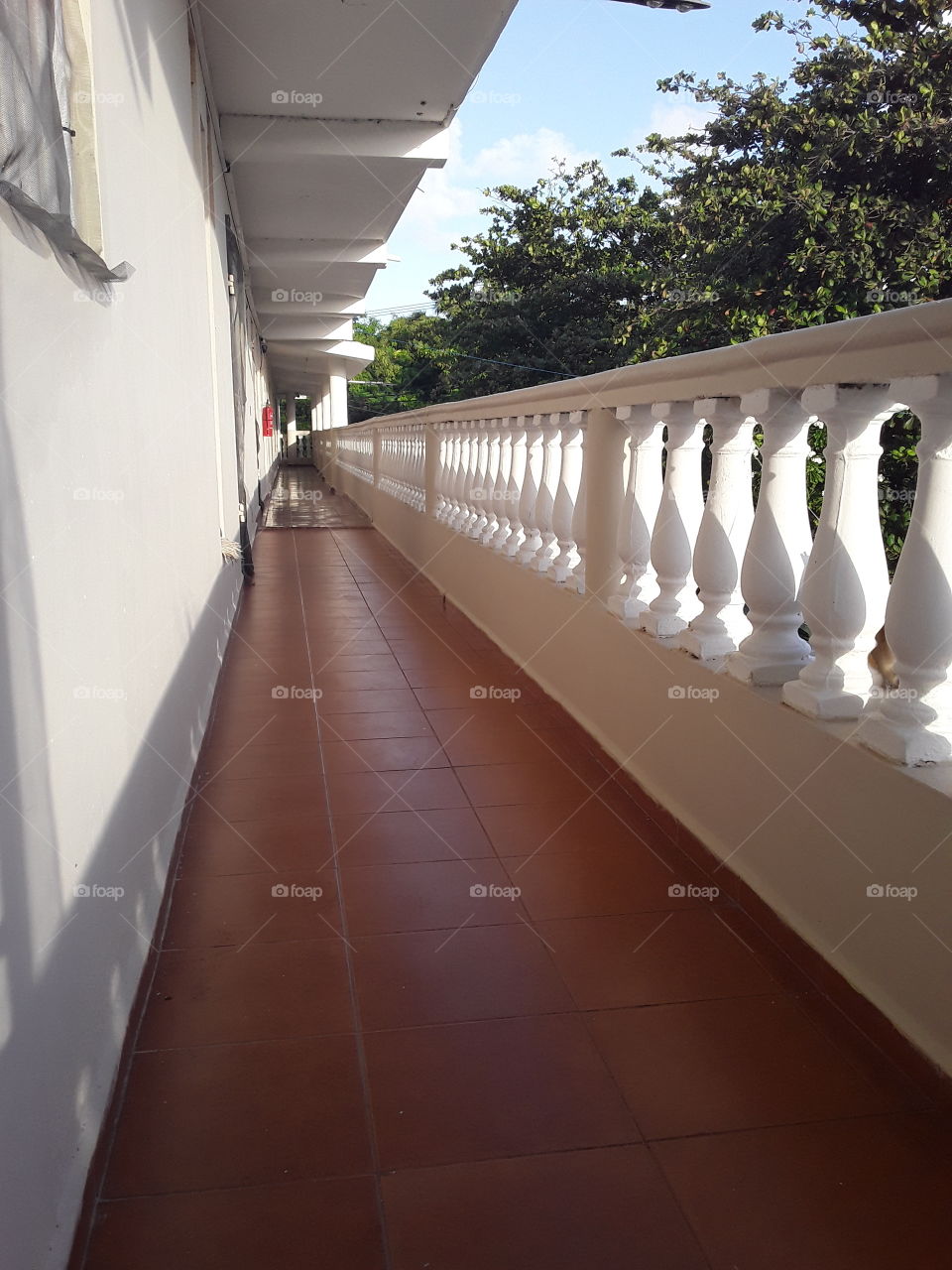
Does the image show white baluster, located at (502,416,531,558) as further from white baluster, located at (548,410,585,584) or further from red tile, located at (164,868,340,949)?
red tile, located at (164,868,340,949)

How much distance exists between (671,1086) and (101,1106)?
973 mm

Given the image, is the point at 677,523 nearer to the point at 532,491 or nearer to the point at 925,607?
the point at 925,607

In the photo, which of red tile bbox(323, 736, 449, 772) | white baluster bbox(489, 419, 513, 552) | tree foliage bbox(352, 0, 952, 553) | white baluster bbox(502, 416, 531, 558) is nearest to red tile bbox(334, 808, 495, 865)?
red tile bbox(323, 736, 449, 772)

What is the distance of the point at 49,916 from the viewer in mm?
1385

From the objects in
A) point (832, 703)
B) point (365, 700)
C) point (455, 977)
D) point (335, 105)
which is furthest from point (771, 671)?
point (335, 105)

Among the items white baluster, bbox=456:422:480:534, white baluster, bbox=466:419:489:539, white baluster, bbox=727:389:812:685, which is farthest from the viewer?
white baluster, bbox=456:422:480:534

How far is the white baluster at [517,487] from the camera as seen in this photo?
461cm

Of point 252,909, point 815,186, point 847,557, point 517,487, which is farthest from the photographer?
point 815,186

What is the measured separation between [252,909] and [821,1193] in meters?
1.41

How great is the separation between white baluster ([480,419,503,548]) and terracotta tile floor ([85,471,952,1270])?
7.56ft

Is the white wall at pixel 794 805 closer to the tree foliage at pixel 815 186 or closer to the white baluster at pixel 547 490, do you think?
the white baluster at pixel 547 490

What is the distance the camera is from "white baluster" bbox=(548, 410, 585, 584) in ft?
12.6

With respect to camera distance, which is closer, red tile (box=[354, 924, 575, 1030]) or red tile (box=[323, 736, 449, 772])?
red tile (box=[354, 924, 575, 1030])

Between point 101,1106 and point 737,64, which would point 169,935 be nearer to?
point 101,1106
